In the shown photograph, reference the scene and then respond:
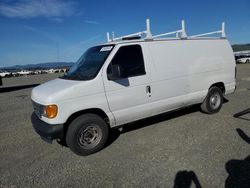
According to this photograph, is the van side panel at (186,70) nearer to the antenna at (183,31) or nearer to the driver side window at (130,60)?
the antenna at (183,31)

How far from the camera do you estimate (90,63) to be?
17.1ft

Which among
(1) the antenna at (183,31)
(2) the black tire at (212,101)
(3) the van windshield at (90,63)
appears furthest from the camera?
(2) the black tire at (212,101)

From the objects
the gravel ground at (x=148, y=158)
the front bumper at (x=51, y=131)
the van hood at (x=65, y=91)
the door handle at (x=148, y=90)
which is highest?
the van hood at (x=65, y=91)

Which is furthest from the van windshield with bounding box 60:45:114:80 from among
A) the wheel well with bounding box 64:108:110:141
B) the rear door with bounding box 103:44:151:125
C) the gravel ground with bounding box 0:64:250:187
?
the gravel ground with bounding box 0:64:250:187

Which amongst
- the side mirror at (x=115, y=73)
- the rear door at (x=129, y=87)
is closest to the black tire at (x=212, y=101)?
the rear door at (x=129, y=87)

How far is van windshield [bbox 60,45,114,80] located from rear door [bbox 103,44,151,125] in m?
0.22

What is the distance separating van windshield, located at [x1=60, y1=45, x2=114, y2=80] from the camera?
4.82m

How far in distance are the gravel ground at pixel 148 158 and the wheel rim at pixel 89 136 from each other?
0.24 metres

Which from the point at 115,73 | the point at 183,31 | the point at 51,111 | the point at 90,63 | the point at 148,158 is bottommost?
the point at 148,158

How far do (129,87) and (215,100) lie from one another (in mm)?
3285

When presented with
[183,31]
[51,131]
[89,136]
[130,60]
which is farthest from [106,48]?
[183,31]

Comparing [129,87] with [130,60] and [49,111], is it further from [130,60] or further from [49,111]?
[49,111]

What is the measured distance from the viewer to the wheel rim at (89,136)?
4621mm

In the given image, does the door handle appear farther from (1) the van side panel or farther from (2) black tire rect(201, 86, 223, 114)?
(2) black tire rect(201, 86, 223, 114)
